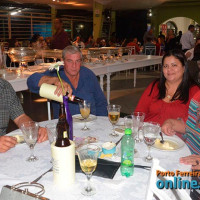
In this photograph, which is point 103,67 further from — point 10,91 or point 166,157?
point 166,157

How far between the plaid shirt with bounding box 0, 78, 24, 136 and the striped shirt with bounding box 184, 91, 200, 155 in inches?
49.1

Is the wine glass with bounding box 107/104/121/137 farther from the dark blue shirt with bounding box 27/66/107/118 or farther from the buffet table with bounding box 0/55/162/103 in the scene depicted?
the buffet table with bounding box 0/55/162/103

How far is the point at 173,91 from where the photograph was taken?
7.18ft

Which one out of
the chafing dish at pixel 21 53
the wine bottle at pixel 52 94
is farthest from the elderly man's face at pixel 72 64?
the chafing dish at pixel 21 53

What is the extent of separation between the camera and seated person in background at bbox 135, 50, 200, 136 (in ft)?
6.90

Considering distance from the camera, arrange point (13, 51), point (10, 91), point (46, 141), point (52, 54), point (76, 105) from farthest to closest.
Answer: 1. point (52, 54)
2. point (13, 51)
3. point (76, 105)
4. point (10, 91)
5. point (46, 141)

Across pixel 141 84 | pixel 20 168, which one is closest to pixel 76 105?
pixel 20 168

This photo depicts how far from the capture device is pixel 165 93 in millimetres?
2203

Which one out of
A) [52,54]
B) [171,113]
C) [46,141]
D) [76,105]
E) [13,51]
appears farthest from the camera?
[52,54]

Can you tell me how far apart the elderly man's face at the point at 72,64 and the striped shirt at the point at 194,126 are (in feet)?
3.73

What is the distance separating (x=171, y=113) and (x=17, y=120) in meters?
1.26

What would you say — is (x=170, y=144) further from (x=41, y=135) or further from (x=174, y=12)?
(x=174, y=12)

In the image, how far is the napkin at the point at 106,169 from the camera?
1084mm

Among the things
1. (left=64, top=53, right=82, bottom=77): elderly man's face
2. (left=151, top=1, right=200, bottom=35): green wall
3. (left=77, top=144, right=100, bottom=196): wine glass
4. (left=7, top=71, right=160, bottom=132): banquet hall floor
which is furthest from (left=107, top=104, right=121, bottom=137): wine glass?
(left=151, top=1, right=200, bottom=35): green wall
